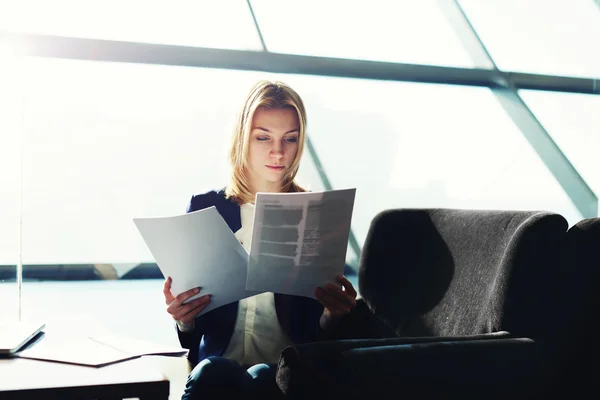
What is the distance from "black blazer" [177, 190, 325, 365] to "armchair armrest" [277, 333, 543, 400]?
0.38 m

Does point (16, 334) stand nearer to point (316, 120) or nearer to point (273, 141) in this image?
point (273, 141)

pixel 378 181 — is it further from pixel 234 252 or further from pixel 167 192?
pixel 234 252

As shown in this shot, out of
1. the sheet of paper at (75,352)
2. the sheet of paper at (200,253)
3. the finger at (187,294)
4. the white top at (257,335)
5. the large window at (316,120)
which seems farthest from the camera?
the large window at (316,120)

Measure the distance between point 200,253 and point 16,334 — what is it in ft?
1.18

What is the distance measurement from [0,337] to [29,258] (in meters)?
2.59

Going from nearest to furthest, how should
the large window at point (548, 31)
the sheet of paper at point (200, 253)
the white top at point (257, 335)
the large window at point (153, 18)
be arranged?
the sheet of paper at point (200, 253)
the white top at point (257, 335)
the large window at point (153, 18)
the large window at point (548, 31)

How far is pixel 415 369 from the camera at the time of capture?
1074mm

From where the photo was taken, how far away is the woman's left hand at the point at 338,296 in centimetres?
135

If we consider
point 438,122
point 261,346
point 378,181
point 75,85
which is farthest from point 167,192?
point 261,346

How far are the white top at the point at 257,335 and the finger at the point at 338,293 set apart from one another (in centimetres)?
19

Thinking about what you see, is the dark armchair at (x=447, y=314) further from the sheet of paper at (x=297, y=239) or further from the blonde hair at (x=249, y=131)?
the blonde hair at (x=249, y=131)

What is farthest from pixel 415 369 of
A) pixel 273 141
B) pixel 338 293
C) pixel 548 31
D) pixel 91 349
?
pixel 548 31

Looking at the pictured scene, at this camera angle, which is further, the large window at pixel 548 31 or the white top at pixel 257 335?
the large window at pixel 548 31

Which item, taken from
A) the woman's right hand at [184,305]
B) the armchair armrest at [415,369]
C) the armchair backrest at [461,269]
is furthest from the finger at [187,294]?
the armchair backrest at [461,269]
